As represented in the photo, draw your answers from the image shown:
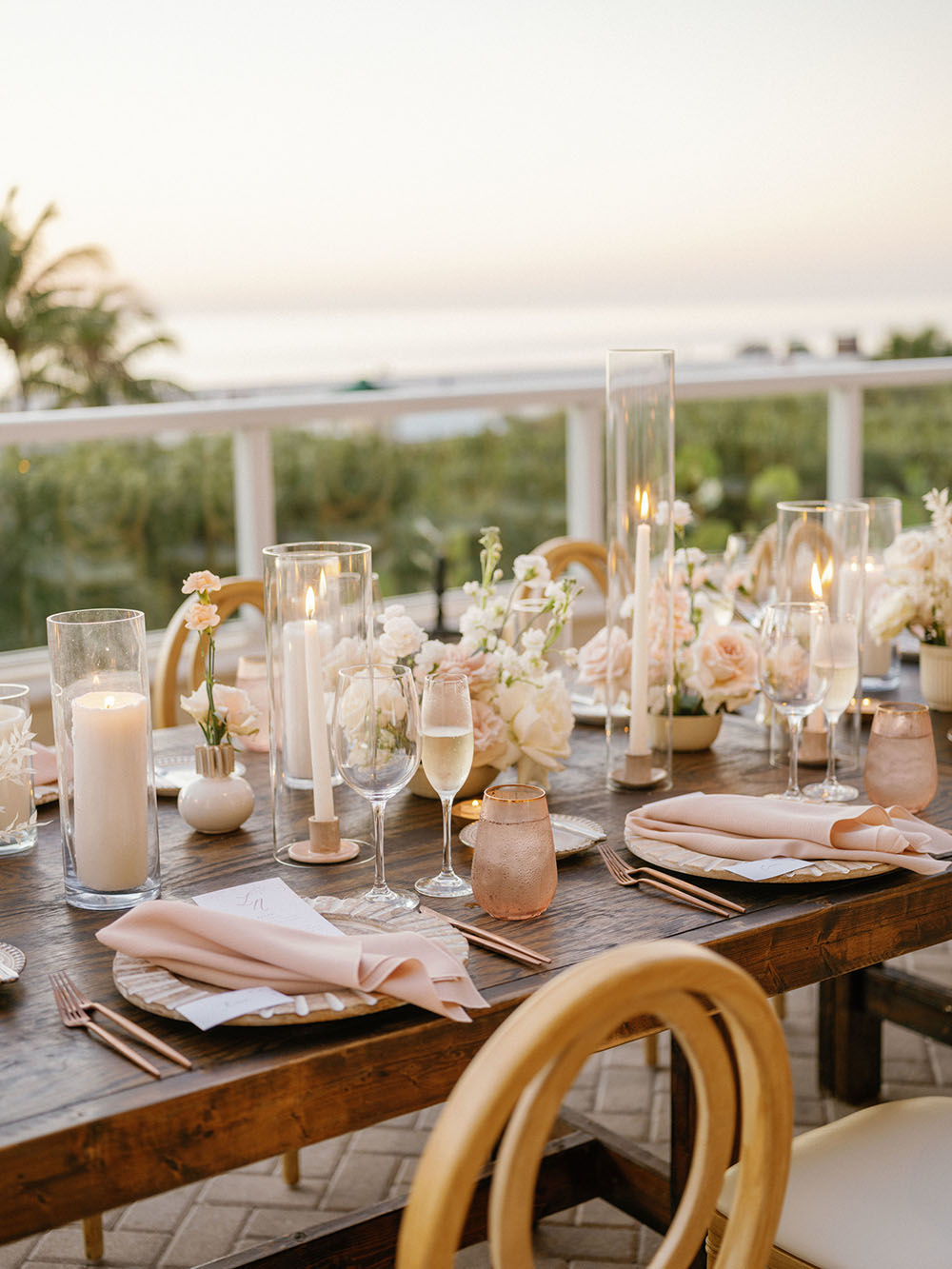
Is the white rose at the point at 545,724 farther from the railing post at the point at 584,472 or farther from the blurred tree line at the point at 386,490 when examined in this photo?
the railing post at the point at 584,472

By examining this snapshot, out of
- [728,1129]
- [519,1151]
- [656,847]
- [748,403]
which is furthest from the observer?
[748,403]

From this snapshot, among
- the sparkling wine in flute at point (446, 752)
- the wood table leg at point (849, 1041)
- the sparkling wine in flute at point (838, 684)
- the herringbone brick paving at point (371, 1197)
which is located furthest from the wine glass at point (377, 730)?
the wood table leg at point (849, 1041)

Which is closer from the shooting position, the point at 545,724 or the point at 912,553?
the point at 545,724

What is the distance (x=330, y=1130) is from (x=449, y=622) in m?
2.83

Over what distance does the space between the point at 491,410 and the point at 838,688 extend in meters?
2.75

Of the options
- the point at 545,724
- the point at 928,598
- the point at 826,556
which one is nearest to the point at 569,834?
the point at 545,724

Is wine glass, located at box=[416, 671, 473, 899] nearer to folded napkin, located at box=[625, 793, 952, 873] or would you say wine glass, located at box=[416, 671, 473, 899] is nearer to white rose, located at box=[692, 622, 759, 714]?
folded napkin, located at box=[625, 793, 952, 873]

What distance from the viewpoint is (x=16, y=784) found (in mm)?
1533

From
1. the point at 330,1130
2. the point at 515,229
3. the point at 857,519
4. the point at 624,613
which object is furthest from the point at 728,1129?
the point at 515,229

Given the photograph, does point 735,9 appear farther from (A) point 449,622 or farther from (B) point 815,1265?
(B) point 815,1265

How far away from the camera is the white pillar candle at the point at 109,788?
1.32 meters

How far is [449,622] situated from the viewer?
3861 mm

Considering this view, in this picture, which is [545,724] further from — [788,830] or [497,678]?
[788,830]

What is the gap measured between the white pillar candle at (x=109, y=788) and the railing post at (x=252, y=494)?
2364 mm
